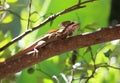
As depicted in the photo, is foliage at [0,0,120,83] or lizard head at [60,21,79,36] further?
foliage at [0,0,120,83]

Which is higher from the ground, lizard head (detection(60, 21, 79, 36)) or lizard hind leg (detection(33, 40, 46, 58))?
lizard head (detection(60, 21, 79, 36))

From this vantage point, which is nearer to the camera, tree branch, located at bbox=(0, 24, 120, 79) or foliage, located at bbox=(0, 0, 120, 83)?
tree branch, located at bbox=(0, 24, 120, 79)

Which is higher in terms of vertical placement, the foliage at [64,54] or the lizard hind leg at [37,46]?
the lizard hind leg at [37,46]

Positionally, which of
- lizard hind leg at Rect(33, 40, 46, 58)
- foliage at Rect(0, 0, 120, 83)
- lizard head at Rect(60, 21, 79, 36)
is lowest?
foliage at Rect(0, 0, 120, 83)

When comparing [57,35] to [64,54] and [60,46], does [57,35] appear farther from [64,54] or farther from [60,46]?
[64,54]

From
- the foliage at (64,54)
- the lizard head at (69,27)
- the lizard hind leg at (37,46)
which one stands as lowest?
the foliage at (64,54)

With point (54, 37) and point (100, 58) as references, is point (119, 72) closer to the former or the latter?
point (100, 58)
